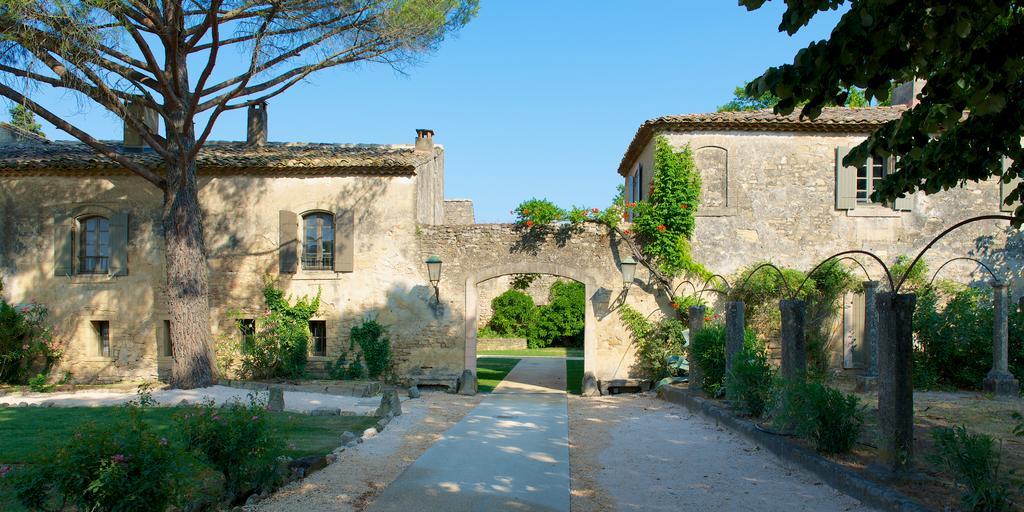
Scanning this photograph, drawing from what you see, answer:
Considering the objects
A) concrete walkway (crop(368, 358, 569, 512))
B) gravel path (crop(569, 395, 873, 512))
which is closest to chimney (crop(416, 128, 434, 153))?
concrete walkway (crop(368, 358, 569, 512))

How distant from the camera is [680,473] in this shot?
712 centimetres

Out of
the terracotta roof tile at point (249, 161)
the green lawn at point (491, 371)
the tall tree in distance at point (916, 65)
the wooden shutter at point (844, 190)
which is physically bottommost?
the green lawn at point (491, 371)

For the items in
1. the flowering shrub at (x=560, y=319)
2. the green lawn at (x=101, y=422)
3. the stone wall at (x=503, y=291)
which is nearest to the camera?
the green lawn at (x=101, y=422)

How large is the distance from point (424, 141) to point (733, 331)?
29.5ft

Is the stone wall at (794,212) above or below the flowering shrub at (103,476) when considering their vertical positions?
above

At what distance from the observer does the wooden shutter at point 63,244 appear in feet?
51.9

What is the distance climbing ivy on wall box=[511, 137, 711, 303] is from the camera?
48.7ft

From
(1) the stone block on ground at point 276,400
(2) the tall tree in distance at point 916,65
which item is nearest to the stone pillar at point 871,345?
(2) the tall tree in distance at point 916,65

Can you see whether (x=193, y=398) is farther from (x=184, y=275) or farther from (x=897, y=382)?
(x=897, y=382)

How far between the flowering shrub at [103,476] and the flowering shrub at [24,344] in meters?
12.1

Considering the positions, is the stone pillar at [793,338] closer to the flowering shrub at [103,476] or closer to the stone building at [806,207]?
the flowering shrub at [103,476]

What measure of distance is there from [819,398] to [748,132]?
9.19 metres

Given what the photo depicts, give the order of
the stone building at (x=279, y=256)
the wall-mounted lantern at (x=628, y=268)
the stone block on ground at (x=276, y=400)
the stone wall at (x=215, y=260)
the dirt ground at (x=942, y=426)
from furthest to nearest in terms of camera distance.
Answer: the stone wall at (x=215, y=260) < the stone building at (x=279, y=256) < the wall-mounted lantern at (x=628, y=268) < the stone block on ground at (x=276, y=400) < the dirt ground at (x=942, y=426)

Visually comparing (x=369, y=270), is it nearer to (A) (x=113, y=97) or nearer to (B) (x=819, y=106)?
(A) (x=113, y=97)
